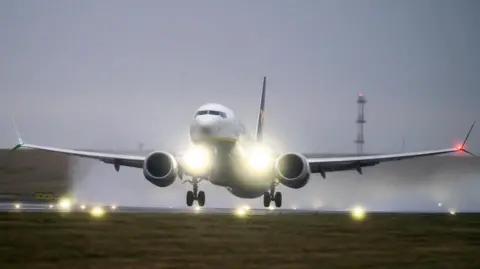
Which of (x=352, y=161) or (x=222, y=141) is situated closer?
(x=222, y=141)

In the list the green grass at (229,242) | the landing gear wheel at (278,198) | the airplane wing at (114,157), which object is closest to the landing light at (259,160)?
the landing gear wheel at (278,198)

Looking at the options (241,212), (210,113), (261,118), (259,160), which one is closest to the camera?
(210,113)

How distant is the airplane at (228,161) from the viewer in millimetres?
53281

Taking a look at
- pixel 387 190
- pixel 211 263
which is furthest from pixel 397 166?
pixel 211 263

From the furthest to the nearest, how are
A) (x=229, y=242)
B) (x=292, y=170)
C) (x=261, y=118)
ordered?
1. (x=261, y=118)
2. (x=292, y=170)
3. (x=229, y=242)

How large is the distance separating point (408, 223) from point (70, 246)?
20.2 meters

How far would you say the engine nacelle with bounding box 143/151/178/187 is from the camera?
56.5 meters

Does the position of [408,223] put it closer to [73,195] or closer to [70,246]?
[70,246]

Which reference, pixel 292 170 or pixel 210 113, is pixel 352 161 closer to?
pixel 292 170

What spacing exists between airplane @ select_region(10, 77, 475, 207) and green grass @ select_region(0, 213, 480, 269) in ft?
29.9

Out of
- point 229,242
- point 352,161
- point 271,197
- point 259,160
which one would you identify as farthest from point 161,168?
point 229,242

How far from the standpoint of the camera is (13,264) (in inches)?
954

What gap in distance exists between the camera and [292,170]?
57812 mm

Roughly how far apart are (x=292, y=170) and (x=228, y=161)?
19.7 feet
